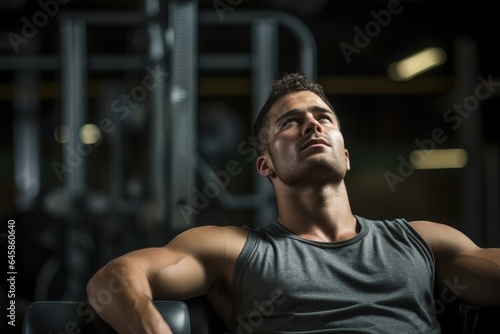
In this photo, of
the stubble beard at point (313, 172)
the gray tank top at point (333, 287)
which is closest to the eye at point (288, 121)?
the stubble beard at point (313, 172)

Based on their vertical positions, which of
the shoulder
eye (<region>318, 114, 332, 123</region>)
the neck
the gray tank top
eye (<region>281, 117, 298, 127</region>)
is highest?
eye (<region>318, 114, 332, 123</region>)

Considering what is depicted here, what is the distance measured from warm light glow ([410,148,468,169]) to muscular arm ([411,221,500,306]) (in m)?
3.45

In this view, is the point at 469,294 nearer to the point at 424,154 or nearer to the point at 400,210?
the point at 400,210

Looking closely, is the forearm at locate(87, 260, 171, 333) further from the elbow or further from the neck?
the neck

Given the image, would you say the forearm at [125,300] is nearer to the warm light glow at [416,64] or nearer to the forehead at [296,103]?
the forehead at [296,103]

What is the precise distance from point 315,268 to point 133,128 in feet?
7.23

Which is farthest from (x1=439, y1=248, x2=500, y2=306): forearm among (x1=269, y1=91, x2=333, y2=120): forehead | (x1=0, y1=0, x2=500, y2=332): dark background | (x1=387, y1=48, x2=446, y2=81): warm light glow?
(x1=387, y1=48, x2=446, y2=81): warm light glow

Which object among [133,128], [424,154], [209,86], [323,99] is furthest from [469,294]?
[424,154]

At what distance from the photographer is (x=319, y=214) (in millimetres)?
1507

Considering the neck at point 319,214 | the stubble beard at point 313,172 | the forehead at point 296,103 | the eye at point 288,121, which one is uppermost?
the forehead at point 296,103

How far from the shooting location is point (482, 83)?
4.99 m

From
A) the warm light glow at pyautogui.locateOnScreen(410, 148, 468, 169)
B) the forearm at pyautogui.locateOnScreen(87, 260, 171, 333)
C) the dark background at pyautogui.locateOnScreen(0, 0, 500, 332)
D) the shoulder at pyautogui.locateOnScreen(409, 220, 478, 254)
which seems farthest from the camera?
the warm light glow at pyautogui.locateOnScreen(410, 148, 468, 169)

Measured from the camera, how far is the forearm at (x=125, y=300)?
3.64 feet

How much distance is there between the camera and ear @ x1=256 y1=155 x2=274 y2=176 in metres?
1.59
